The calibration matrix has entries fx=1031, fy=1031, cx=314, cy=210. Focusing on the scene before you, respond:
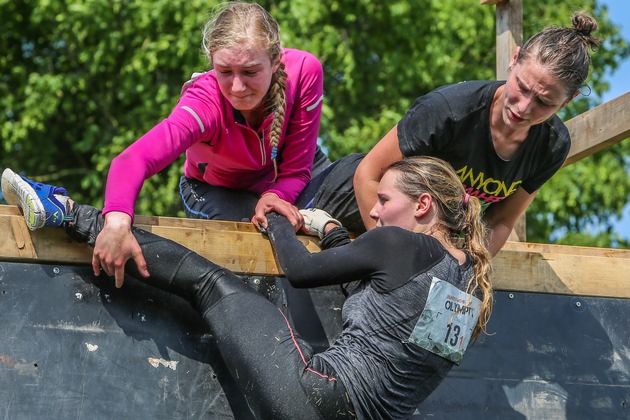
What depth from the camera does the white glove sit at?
12.7ft

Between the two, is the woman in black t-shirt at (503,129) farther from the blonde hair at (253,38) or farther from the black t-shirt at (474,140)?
the blonde hair at (253,38)

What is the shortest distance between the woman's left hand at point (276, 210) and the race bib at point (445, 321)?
2.59 ft

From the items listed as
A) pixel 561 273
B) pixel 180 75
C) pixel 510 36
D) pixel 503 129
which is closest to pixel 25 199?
pixel 503 129

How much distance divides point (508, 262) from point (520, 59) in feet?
3.08

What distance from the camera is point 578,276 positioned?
4258 millimetres

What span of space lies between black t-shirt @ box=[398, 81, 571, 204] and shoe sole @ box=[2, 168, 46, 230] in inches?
50.3

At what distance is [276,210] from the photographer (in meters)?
3.85

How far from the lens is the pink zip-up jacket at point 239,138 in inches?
142

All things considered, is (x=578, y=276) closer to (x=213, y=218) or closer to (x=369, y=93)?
(x=213, y=218)

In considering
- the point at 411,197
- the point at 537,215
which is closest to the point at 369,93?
the point at 537,215

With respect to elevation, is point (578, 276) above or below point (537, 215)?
above

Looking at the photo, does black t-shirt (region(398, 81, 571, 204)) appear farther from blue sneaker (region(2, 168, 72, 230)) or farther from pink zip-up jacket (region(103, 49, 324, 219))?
blue sneaker (region(2, 168, 72, 230))

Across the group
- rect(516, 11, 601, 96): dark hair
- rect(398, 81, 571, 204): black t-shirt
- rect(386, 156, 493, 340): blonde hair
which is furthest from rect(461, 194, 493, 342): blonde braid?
rect(516, 11, 601, 96): dark hair

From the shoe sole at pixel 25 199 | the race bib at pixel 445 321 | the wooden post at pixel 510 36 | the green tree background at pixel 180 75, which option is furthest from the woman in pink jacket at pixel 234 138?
the green tree background at pixel 180 75
